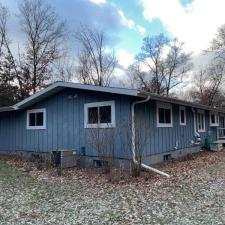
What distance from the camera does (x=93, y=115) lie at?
11.2 meters

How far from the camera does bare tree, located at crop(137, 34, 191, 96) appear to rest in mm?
39719

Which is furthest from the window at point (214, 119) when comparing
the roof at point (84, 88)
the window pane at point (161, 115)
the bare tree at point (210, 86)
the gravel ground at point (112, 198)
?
the bare tree at point (210, 86)

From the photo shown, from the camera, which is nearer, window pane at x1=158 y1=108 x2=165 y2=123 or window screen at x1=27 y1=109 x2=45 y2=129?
window pane at x1=158 y1=108 x2=165 y2=123

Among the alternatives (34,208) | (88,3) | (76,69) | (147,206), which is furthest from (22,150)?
(76,69)

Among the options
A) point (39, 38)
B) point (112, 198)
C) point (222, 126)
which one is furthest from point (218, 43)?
point (112, 198)

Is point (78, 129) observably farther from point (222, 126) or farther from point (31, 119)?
point (222, 126)

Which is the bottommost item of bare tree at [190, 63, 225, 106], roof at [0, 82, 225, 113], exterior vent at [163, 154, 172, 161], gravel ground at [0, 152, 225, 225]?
gravel ground at [0, 152, 225, 225]

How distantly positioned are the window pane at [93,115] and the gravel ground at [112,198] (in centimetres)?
194

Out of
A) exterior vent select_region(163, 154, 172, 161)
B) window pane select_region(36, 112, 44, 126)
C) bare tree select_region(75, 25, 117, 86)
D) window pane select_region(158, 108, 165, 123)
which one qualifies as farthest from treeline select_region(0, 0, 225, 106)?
exterior vent select_region(163, 154, 172, 161)

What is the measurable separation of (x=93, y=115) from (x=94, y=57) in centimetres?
2510

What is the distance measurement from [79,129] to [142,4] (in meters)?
8.72

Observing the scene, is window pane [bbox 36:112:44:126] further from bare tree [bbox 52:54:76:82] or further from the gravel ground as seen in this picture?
bare tree [bbox 52:54:76:82]

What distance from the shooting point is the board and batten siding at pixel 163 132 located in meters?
10.9

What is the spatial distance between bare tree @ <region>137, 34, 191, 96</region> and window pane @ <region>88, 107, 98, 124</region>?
28.0 metres
